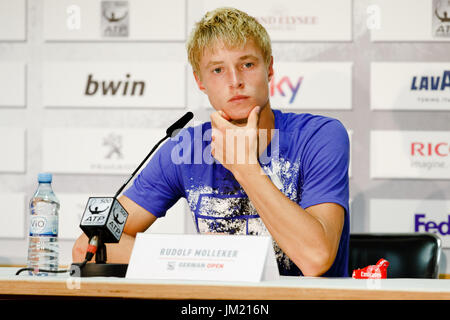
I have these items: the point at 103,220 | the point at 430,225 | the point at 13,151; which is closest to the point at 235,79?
the point at 103,220

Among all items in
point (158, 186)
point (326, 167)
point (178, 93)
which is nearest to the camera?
point (326, 167)

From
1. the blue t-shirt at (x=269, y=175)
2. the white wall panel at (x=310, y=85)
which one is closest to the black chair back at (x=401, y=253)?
the blue t-shirt at (x=269, y=175)

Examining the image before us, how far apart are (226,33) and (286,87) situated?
1008 millimetres

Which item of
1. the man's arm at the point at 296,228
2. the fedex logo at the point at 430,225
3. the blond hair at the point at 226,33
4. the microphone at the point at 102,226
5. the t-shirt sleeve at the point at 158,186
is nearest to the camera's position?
the microphone at the point at 102,226

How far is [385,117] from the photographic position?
8.12 ft

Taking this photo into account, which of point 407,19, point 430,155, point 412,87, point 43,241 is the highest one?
point 407,19

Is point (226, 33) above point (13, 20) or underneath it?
underneath

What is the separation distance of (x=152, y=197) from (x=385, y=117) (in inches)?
50.8

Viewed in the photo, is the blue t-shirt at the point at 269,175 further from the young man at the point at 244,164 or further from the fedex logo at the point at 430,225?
the fedex logo at the point at 430,225

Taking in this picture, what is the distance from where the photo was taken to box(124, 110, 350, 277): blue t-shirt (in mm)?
1432

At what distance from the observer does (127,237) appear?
1493mm

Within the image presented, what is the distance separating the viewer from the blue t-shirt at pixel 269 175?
143 centimetres

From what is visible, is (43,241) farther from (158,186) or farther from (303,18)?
(303,18)
